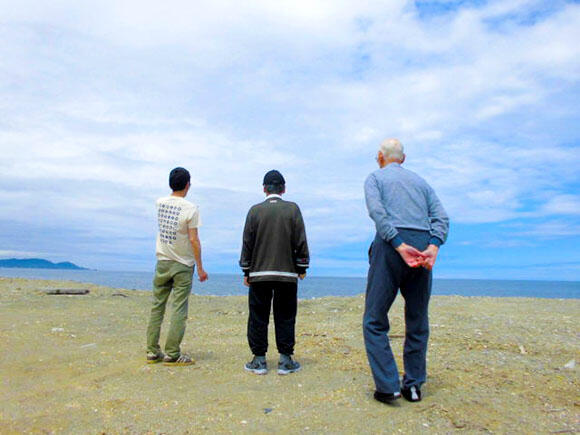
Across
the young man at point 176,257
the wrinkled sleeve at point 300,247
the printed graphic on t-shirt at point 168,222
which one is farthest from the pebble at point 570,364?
the printed graphic on t-shirt at point 168,222

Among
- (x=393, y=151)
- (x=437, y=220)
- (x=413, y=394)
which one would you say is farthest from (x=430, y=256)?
(x=413, y=394)

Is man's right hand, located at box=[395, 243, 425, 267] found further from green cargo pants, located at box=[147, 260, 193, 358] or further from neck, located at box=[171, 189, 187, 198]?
neck, located at box=[171, 189, 187, 198]

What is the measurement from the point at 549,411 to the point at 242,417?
286 cm

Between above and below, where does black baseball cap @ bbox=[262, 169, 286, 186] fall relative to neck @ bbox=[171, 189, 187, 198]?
above

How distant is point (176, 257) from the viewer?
6363 mm

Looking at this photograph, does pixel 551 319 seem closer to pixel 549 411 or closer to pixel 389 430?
pixel 549 411

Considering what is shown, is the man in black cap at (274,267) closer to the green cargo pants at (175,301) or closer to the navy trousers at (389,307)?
the green cargo pants at (175,301)

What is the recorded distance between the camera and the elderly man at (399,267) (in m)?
4.66

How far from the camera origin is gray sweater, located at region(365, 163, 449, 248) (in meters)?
4.69

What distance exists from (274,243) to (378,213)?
162 cm

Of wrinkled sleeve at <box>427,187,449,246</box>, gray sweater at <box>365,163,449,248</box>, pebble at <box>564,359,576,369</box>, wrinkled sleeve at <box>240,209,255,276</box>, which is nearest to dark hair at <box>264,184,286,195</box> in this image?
wrinkled sleeve at <box>240,209,255,276</box>

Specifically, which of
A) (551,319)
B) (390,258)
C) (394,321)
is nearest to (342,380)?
(390,258)

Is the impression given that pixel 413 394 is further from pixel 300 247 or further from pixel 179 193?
pixel 179 193

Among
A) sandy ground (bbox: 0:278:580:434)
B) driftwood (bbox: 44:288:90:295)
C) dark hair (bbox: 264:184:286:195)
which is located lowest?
sandy ground (bbox: 0:278:580:434)
